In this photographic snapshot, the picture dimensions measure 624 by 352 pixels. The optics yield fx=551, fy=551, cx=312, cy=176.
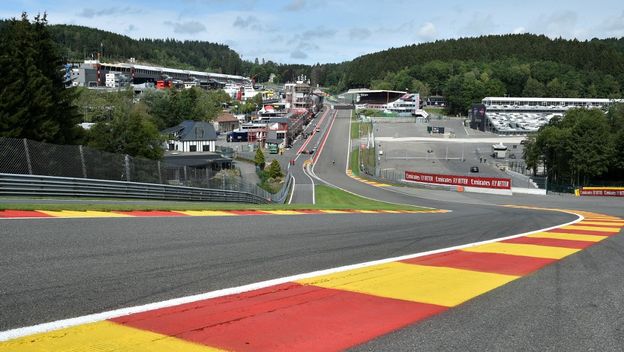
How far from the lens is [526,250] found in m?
10.9

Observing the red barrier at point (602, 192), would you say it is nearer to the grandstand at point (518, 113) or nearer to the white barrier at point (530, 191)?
the white barrier at point (530, 191)

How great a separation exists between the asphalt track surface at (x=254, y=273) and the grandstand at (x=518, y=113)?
5259 inches

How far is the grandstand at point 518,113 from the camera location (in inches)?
5782

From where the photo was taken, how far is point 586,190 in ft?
195

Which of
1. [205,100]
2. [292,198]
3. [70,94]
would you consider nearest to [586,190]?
[292,198]

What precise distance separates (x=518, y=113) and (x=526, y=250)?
169220 mm

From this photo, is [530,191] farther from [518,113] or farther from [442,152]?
[518,113]

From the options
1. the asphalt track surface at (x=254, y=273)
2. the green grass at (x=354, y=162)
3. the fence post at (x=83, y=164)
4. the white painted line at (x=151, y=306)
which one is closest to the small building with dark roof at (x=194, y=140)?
the green grass at (x=354, y=162)

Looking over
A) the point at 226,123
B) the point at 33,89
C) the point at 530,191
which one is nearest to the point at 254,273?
the point at 33,89

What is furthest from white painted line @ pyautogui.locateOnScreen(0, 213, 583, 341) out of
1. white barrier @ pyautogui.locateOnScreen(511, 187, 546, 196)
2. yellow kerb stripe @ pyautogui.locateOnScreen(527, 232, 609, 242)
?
white barrier @ pyautogui.locateOnScreen(511, 187, 546, 196)

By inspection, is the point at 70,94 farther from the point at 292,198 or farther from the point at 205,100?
the point at 205,100

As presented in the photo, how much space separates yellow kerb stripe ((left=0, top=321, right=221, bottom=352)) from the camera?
13.8 ft

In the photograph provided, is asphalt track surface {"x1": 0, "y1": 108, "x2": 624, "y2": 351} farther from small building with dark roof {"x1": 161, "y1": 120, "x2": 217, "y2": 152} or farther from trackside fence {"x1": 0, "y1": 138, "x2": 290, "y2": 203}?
small building with dark roof {"x1": 161, "y1": 120, "x2": 217, "y2": 152}

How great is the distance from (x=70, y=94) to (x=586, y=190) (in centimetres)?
5359
